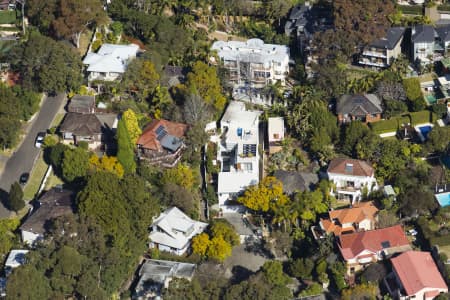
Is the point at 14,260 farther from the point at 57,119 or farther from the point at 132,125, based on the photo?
the point at 57,119

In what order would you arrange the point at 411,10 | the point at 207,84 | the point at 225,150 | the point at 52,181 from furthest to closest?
1. the point at 411,10
2. the point at 207,84
3. the point at 225,150
4. the point at 52,181


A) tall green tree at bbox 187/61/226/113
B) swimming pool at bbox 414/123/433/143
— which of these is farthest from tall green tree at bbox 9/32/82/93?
swimming pool at bbox 414/123/433/143

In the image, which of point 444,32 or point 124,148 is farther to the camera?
point 444,32

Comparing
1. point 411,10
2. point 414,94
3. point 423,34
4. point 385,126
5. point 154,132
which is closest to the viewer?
point 154,132

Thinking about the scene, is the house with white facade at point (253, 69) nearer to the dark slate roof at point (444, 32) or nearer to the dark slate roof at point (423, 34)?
the dark slate roof at point (423, 34)

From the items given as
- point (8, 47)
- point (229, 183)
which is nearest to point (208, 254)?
point (229, 183)

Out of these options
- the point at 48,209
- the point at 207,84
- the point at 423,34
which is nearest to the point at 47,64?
the point at 207,84

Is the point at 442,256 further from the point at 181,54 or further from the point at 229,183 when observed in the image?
the point at 181,54
